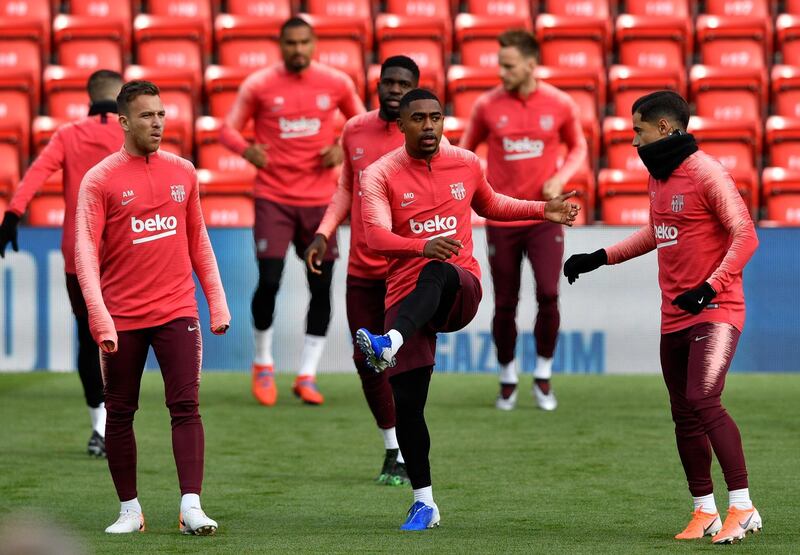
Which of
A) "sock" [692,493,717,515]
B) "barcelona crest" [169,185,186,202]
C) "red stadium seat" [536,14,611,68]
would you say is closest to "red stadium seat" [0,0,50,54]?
"red stadium seat" [536,14,611,68]

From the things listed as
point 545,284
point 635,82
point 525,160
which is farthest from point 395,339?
point 635,82

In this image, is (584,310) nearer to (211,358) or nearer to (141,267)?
(211,358)

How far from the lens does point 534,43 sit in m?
8.60

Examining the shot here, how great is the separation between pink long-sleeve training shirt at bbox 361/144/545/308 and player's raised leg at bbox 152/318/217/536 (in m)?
0.79

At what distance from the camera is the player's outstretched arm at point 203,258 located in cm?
527

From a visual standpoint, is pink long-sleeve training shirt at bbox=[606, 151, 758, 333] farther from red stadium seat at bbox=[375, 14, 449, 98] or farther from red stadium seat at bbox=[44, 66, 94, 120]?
red stadium seat at bbox=[44, 66, 94, 120]

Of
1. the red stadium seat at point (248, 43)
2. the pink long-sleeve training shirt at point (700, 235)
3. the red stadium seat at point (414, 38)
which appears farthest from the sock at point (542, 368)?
the red stadium seat at point (248, 43)

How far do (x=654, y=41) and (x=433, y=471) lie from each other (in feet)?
24.7

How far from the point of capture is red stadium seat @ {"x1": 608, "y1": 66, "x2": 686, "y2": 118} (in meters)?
12.5

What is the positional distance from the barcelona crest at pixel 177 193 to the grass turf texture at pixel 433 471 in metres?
1.23

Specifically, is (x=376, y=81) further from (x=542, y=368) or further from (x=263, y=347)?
(x=542, y=368)

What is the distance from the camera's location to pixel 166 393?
521 centimetres

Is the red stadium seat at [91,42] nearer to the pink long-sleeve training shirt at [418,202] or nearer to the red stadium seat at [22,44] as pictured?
the red stadium seat at [22,44]

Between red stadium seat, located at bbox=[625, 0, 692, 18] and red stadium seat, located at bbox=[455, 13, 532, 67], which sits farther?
red stadium seat, located at bbox=[625, 0, 692, 18]
